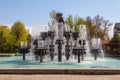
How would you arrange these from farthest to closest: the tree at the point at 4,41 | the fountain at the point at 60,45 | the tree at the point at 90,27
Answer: the tree at the point at 90,27 → the tree at the point at 4,41 → the fountain at the point at 60,45

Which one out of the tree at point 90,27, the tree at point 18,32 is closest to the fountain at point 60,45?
the tree at point 18,32

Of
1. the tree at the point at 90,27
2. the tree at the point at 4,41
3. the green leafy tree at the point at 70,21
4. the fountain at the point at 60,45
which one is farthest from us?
the tree at the point at 90,27

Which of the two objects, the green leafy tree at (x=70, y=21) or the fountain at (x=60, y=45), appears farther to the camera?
the green leafy tree at (x=70, y=21)

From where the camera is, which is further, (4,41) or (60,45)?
(4,41)

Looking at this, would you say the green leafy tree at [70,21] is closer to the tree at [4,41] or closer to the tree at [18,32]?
the tree at [18,32]

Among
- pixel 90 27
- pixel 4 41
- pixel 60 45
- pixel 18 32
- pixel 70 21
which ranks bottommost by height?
pixel 60 45

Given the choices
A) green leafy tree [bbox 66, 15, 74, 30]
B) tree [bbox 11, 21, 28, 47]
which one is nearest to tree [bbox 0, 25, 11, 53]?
tree [bbox 11, 21, 28, 47]

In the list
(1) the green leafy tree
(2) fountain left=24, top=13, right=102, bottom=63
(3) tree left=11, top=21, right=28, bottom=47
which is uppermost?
(1) the green leafy tree

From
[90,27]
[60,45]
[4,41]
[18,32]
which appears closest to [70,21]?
[90,27]

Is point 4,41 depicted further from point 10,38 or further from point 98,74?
point 98,74

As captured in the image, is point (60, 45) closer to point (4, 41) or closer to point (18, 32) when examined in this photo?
point (4, 41)

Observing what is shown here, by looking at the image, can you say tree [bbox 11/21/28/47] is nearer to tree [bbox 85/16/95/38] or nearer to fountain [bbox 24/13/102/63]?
tree [bbox 85/16/95/38]

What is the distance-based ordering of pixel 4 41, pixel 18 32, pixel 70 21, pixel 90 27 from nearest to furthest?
pixel 4 41 → pixel 70 21 → pixel 18 32 → pixel 90 27

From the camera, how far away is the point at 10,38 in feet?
194
